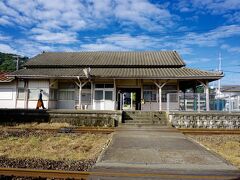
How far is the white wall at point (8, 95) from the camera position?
2173 centimetres

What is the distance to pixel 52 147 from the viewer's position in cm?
919

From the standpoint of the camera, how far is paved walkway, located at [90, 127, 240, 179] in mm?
5949

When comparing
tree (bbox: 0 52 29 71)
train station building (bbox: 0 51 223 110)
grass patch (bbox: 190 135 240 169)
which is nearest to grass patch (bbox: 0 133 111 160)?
grass patch (bbox: 190 135 240 169)

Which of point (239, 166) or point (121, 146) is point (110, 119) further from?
point (239, 166)

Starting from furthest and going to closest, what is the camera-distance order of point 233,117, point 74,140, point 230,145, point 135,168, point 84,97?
1. point 84,97
2. point 233,117
3. point 74,140
4. point 230,145
5. point 135,168

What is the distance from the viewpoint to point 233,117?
51.5 feet

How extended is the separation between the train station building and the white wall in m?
0.09

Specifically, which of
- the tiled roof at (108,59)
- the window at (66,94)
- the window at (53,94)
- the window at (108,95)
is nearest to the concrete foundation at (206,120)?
the window at (108,95)

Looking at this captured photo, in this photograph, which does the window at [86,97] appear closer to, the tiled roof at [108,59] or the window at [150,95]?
the tiled roof at [108,59]

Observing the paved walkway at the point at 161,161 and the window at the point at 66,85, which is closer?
the paved walkway at the point at 161,161

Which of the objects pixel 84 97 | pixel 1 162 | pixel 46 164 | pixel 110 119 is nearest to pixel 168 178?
pixel 46 164

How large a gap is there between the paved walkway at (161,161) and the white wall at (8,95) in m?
15.0

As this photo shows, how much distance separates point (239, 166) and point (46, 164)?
5.11m

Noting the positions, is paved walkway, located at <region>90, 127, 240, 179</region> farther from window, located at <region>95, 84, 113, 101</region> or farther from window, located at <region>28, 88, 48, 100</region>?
window, located at <region>28, 88, 48, 100</region>
